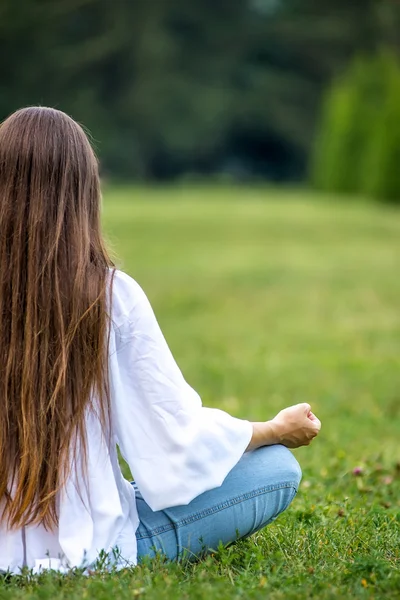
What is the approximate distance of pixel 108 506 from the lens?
8.87 ft

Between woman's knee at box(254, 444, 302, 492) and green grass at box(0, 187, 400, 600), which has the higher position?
woman's knee at box(254, 444, 302, 492)

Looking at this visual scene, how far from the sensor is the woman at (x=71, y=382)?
104 inches

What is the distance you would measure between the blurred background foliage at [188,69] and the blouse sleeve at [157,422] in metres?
39.2

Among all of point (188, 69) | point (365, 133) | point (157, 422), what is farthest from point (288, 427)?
point (188, 69)

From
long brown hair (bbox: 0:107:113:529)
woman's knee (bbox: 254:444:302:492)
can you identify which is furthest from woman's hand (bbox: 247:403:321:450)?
long brown hair (bbox: 0:107:113:529)

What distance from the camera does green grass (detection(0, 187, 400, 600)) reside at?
2.72 meters

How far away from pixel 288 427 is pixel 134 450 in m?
0.49

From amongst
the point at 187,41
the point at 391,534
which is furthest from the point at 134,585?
the point at 187,41

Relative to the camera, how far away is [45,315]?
2.65 meters

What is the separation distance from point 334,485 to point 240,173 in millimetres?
45854

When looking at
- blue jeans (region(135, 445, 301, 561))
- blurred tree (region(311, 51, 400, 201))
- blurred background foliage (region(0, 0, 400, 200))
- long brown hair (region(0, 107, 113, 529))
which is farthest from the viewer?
blurred background foliage (region(0, 0, 400, 200))

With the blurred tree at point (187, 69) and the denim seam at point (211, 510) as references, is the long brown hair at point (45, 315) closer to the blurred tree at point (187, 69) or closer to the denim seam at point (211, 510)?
the denim seam at point (211, 510)

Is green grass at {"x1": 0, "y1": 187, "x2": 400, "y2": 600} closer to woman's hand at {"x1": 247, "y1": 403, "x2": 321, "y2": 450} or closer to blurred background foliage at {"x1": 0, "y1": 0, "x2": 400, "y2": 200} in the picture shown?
woman's hand at {"x1": 247, "y1": 403, "x2": 321, "y2": 450}

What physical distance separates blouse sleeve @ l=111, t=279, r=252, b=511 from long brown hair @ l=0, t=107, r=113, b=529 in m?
0.06
